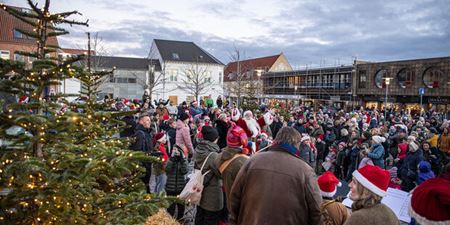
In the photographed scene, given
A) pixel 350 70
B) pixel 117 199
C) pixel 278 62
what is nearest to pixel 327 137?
pixel 117 199

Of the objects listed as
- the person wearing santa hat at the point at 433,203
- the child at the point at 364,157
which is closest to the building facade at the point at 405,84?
the child at the point at 364,157

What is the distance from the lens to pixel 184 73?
5378cm

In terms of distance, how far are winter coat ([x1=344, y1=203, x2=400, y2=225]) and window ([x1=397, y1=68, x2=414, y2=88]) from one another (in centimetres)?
4512

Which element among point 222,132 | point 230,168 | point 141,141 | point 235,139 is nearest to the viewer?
point 230,168

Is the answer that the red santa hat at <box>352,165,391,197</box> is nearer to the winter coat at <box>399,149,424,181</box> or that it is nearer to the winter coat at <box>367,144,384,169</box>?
the winter coat at <box>399,149,424,181</box>

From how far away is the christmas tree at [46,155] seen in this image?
267 centimetres

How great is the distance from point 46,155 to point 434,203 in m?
3.08

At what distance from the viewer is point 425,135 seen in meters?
14.7

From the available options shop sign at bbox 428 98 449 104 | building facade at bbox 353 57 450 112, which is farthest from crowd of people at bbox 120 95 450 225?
shop sign at bbox 428 98 449 104

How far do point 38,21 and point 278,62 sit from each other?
73.7 m

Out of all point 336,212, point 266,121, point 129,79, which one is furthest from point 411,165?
point 129,79

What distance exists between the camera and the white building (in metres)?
52.5

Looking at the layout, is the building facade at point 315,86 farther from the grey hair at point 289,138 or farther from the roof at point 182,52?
the grey hair at point 289,138

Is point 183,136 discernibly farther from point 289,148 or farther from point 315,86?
point 315,86
